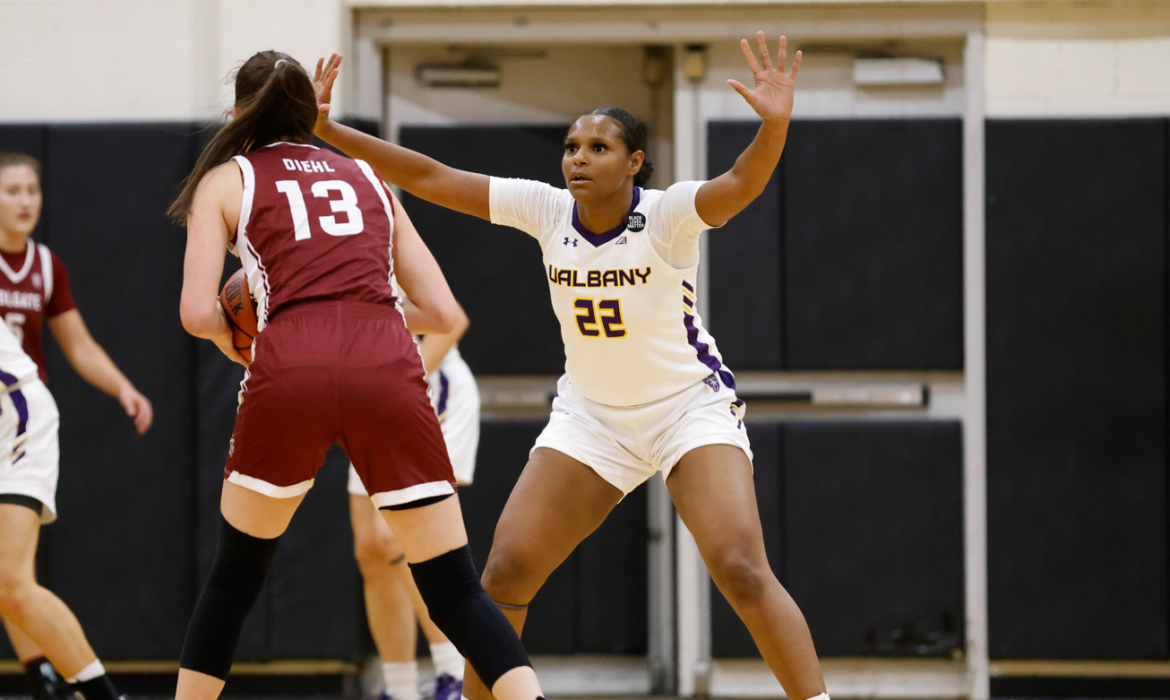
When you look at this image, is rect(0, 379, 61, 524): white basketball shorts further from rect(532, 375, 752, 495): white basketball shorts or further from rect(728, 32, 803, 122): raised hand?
rect(728, 32, 803, 122): raised hand

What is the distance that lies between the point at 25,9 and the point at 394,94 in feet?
5.90

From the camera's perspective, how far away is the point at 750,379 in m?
5.47

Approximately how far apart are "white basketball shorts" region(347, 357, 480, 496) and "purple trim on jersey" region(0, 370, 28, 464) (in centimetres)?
124

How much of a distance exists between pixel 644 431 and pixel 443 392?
5.41ft

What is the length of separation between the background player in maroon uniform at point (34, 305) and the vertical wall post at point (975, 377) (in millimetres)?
3628

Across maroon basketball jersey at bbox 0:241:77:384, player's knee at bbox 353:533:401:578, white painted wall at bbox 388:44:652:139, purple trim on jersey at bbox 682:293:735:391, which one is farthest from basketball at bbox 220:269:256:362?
white painted wall at bbox 388:44:652:139

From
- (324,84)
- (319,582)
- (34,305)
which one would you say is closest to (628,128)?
(324,84)

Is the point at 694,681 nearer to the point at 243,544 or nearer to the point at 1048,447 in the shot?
the point at 1048,447

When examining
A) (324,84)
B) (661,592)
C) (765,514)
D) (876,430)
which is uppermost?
(324,84)

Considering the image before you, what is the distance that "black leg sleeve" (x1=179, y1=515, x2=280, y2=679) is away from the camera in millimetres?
2605

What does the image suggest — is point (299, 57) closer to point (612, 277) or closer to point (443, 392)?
point (443, 392)

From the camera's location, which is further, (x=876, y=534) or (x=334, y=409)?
(x=876, y=534)

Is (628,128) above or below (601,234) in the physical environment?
above

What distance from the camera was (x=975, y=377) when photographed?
5348 mm
